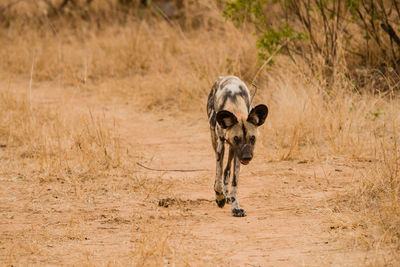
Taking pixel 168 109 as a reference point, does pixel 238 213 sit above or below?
above

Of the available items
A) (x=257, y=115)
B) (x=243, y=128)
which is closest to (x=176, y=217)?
(x=243, y=128)

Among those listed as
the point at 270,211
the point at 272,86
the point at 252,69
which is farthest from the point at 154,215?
the point at 252,69

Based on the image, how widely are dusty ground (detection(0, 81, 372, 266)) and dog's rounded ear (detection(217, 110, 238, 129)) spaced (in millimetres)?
765

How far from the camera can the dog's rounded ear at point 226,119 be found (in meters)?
4.45

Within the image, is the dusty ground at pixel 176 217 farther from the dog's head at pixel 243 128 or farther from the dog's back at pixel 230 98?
the dog's back at pixel 230 98

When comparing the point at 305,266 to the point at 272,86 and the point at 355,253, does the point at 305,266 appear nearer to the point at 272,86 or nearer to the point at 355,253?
the point at 355,253

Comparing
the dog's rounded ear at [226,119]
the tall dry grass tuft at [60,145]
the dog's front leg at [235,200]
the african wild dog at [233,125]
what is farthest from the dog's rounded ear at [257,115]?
the tall dry grass tuft at [60,145]

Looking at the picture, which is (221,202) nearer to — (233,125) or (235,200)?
(235,200)

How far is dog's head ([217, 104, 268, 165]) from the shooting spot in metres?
4.49

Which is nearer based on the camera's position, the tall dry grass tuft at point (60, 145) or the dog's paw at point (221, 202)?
the dog's paw at point (221, 202)

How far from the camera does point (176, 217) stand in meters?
4.66

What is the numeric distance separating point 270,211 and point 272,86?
11.4 feet

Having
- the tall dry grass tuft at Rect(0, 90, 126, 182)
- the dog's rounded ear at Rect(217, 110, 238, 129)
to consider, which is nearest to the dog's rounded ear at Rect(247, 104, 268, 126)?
the dog's rounded ear at Rect(217, 110, 238, 129)

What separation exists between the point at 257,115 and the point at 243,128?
0.15 m
